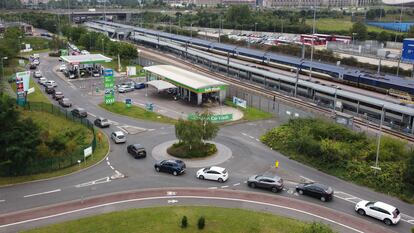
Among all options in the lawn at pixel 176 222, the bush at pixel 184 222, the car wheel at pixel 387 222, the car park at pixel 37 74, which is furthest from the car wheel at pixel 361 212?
the car park at pixel 37 74

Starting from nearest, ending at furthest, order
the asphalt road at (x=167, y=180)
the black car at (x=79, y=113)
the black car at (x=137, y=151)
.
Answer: the asphalt road at (x=167, y=180), the black car at (x=137, y=151), the black car at (x=79, y=113)

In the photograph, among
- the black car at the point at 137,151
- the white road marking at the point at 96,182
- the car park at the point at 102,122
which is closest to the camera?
the white road marking at the point at 96,182

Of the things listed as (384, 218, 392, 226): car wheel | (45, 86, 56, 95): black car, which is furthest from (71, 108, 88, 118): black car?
(384, 218, 392, 226): car wheel

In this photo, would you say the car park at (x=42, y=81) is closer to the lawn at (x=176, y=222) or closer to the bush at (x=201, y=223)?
the lawn at (x=176, y=222)

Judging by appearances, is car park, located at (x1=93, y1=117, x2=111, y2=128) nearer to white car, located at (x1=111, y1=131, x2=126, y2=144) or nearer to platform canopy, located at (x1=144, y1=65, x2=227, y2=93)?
white car, located at (x1=111, y1=131, x2=126, y2=144)

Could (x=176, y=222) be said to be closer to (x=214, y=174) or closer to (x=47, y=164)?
(x=214, y=174)

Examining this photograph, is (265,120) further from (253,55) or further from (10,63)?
(10,63)
